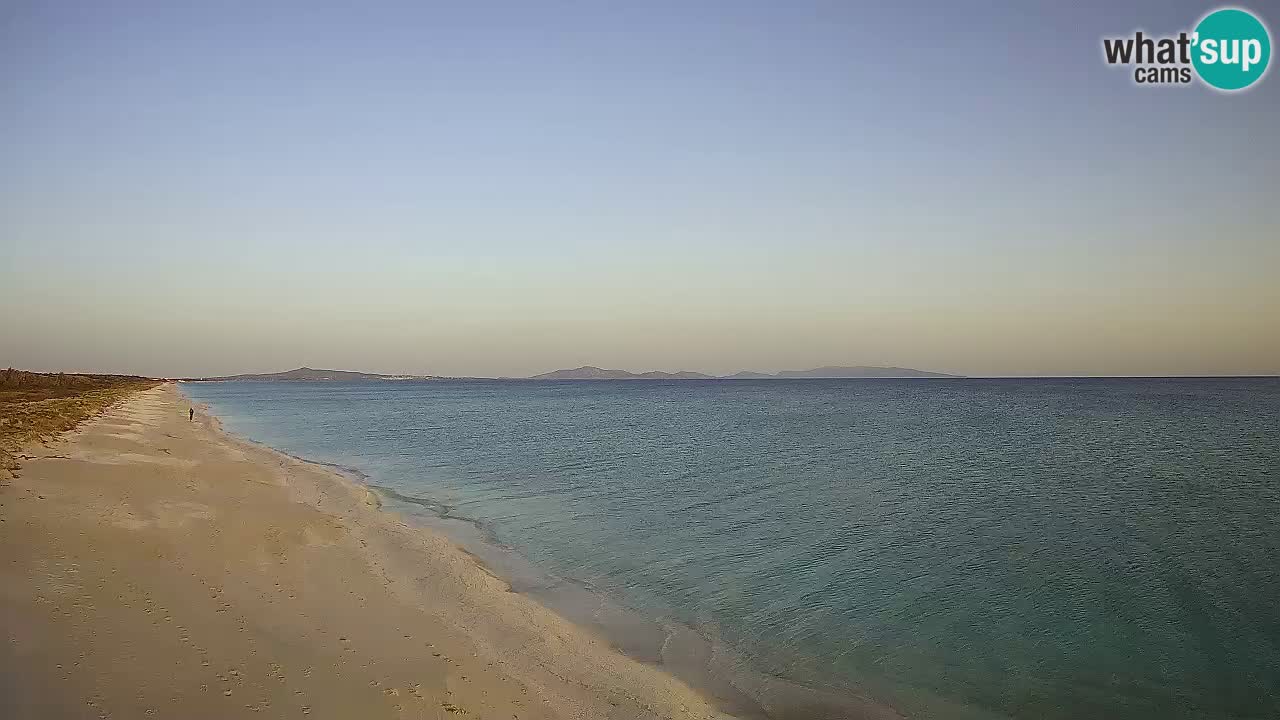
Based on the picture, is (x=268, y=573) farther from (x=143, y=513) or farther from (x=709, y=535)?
(x=709, y=535)

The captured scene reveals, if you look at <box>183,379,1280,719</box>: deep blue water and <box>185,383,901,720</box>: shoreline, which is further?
<box>183,379,1280,719</box>: deep blue water

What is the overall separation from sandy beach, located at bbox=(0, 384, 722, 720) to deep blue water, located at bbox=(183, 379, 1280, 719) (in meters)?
2.31

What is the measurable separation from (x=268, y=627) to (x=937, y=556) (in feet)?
46.8

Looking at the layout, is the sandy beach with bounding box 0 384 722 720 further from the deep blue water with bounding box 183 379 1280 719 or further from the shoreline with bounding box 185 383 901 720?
the deep blue water with bounding box 183 379 1280 719

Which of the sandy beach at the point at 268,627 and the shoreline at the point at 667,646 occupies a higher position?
the sandy beach at the point at 268,627

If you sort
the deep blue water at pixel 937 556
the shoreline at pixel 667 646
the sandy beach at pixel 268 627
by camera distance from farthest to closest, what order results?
the deep blue water at pixel 937 556
the shoreline at pixel 667 646
the sandy beach at pixel 268 627

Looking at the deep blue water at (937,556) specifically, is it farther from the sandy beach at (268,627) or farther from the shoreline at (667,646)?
the sandy beach at (268,627)

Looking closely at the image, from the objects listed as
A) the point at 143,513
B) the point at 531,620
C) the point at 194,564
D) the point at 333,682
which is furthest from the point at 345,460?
the point at 333,682

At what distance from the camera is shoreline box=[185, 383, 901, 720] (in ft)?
29.4

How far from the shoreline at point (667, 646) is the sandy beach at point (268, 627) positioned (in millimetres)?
303

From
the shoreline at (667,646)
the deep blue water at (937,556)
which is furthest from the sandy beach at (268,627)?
the deep blue water at (937,556)

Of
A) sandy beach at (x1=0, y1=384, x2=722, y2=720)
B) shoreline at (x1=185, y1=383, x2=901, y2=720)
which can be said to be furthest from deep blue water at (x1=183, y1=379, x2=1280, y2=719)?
sandy beach at (x1=0, y1=384, x2=722, y2=720)

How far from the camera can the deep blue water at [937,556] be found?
10141 millimetres

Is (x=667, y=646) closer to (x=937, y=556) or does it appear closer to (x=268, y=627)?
(x=268, y=627)
